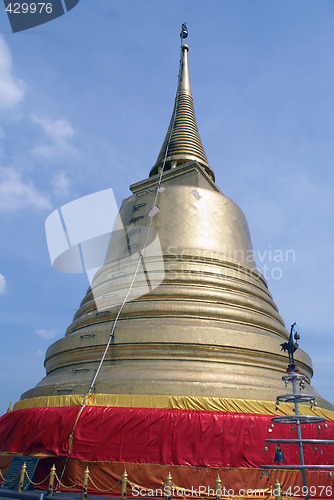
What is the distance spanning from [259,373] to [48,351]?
19.3ft

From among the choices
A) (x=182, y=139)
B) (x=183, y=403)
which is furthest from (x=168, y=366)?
(x=182, y=139)

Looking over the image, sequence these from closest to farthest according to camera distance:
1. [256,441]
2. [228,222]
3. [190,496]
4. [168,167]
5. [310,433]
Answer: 1. [190,496]
2. [256,441]
3. [310,433]
4. [228,222]
5. [168,167]

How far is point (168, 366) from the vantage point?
841 cm

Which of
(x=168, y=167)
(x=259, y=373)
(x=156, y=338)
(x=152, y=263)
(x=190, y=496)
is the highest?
(x=168, y=167)

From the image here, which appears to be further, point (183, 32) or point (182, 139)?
point (183, 32)

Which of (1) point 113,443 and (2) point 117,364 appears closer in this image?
(1) point 113,443

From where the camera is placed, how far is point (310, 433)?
7.35 meters

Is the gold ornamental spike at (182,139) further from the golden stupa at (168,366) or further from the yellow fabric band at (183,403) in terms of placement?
the yellow fabric band at (183,403)

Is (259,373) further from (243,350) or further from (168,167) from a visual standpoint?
(168,167)

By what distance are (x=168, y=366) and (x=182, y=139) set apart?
1180 centimetres

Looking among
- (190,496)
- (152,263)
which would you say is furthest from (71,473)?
(152,263)

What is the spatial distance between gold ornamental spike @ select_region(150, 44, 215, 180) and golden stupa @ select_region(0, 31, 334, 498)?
320cm

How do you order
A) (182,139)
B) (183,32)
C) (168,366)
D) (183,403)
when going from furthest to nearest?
(183,32) → (182,139) → (168,366) → (183,403)

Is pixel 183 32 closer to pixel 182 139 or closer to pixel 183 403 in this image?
A: pixel 182 139
